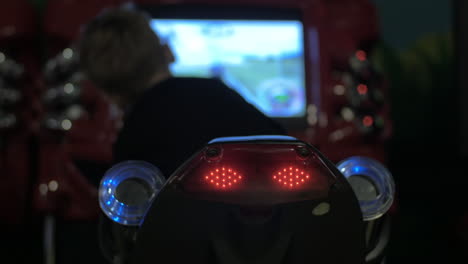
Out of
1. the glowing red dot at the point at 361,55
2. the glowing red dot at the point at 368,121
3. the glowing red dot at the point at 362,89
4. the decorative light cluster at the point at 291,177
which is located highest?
the decorative light cluster at the point at 291,177

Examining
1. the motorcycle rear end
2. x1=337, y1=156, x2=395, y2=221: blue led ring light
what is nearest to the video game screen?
x1=337, y1=156, x2=395, y2=221: blue led ring light

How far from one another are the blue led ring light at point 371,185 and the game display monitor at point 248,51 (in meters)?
1.58

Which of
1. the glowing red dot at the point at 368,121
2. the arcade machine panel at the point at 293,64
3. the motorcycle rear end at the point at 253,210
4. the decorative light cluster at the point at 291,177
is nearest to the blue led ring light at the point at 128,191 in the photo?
the motorcycle rear end at the point at 253,210

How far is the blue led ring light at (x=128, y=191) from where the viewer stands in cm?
65

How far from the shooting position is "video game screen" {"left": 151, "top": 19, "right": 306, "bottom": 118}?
230cm

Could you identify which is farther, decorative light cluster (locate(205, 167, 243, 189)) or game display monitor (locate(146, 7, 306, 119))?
game display monitor (locate(146, 7, 306, 119))

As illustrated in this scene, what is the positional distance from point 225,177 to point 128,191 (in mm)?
147

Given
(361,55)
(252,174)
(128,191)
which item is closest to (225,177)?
(252,174)

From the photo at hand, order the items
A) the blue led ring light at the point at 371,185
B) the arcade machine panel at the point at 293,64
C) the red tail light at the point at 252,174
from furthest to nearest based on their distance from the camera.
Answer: the arcade machine panel at the point at 293,64 → the blue led ring light at the point at 371,185 → the red tail light at the point at 252,174

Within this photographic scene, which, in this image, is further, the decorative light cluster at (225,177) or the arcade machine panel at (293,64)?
the arcade machine panel at (293,64)

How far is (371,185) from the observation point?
2.33ft

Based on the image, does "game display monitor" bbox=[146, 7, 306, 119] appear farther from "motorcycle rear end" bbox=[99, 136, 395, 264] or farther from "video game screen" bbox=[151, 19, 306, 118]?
"motorcycle rear end" bbox=[99, 136, 395, 264]

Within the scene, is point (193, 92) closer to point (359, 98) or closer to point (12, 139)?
point (359, 98)

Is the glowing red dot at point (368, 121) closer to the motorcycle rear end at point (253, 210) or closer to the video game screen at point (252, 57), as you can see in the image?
the video game screen at point (252, 57)
